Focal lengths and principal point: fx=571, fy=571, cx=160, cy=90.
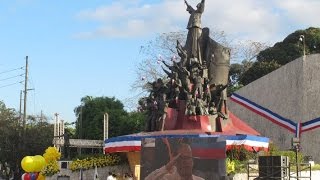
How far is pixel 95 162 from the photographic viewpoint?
28.9 meters

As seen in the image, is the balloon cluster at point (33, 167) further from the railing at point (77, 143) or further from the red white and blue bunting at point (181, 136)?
the railing at point (77, 143)

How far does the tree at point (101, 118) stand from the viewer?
5920 centimetres

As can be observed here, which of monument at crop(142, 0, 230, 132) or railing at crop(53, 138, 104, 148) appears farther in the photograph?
railing at crop(53, 138, 104, 148)

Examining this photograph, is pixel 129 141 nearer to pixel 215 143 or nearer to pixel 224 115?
pixel 224 115

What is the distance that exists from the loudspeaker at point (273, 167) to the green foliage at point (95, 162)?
9.87 meters

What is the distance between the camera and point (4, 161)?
56094mm

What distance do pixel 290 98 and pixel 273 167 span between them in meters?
19.5

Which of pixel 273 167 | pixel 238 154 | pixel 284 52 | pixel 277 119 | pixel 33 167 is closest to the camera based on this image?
pixel 273 167

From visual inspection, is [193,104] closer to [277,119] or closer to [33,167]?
[33,167]

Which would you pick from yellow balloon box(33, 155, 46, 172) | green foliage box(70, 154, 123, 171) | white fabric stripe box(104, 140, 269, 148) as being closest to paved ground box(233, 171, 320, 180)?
white fabric stripe box(104, 140, 269, 148)

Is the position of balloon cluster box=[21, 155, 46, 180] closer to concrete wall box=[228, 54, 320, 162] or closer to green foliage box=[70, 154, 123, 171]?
green foliage box=[70, 154, 123, 171]

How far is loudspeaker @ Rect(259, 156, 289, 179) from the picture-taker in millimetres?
21414

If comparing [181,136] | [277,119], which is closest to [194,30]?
[181,136]

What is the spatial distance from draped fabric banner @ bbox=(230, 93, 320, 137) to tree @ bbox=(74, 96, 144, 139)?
16018 mm
